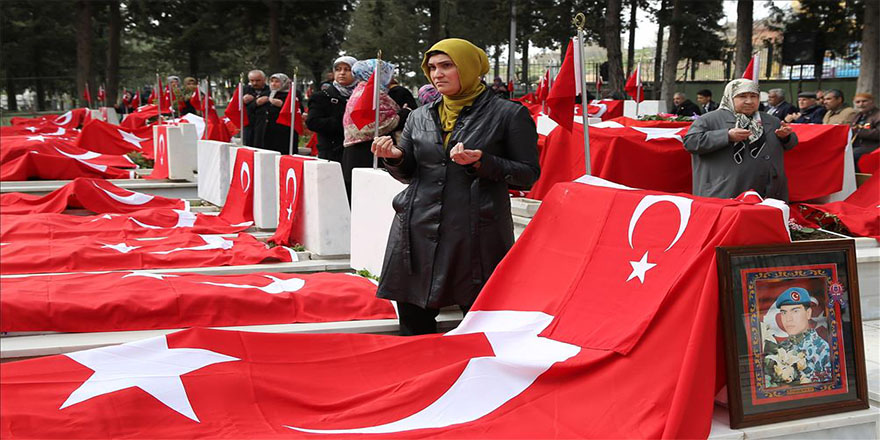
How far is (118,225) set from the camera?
849 cm

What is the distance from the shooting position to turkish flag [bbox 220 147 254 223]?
955cm

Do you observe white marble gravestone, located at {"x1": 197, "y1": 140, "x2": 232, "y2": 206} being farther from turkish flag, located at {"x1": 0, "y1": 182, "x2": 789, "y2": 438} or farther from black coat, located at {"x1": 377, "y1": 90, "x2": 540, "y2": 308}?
turkish flag, located at {"x1": 0, "y1": 182, "x2": 789, "y2": 438}

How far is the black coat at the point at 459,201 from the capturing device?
14.6ft

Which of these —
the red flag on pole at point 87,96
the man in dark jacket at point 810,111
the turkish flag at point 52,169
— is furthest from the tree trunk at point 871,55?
the red flag on pole at point 87,96

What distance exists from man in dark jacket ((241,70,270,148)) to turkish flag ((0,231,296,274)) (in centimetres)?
411

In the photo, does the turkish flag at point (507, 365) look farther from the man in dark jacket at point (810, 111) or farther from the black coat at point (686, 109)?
the black coat at point (686, 109)

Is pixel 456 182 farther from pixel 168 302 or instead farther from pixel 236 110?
pixel 236 110

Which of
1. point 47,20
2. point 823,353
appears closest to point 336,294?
point 823,353

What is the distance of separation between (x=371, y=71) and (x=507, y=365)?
14.2 feet

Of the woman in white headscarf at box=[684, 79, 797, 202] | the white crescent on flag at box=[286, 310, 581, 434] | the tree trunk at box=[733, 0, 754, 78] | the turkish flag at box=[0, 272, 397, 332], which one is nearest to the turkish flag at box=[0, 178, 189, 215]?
the turkish flag at box=[0, 272, 397, 332]

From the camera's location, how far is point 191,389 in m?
3.79

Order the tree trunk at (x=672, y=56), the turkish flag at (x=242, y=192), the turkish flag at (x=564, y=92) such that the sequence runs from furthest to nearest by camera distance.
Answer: the tree trunk at (x=672, y=56) → the turkish flag at (x=242, y=192) → the turkish flag at (x=564, y=92)

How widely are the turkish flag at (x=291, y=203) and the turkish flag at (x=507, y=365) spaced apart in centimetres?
366

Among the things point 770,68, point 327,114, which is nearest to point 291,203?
point 327,114
